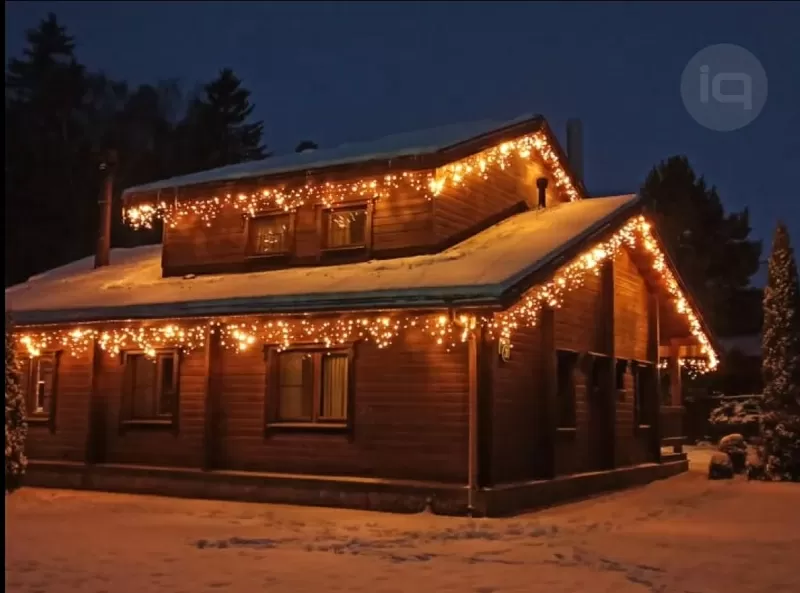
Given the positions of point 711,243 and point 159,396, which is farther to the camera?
point 711,243

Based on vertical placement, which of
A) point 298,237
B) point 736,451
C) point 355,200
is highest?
point 355,200

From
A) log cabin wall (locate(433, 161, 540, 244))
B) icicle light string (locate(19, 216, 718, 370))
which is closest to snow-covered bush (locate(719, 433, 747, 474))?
icicle light string (locate(19, 216, 718, 370))

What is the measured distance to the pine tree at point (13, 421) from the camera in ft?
48.5

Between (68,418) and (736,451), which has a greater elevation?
(68,418)

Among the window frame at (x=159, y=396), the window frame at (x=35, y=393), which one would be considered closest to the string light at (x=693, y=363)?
the window frame at (x=159, y=396)

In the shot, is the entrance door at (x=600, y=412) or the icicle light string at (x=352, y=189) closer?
the icicle light string at (x=352, y=189)

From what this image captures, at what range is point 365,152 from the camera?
708 inches

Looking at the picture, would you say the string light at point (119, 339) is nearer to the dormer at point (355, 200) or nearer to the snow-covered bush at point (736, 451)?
the dormer at point (355, 200)

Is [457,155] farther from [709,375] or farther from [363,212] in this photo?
[709,375]

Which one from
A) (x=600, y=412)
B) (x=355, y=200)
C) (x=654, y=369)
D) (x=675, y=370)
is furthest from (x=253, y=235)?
(x=675, y=370)

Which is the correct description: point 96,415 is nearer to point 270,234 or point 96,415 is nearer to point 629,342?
point 270,234

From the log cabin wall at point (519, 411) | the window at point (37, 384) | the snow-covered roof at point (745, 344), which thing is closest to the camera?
the log cabin wall at point (519, 411)

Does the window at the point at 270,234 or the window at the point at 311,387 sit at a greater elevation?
the window at the point at 270,234

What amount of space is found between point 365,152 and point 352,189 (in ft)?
4.33
